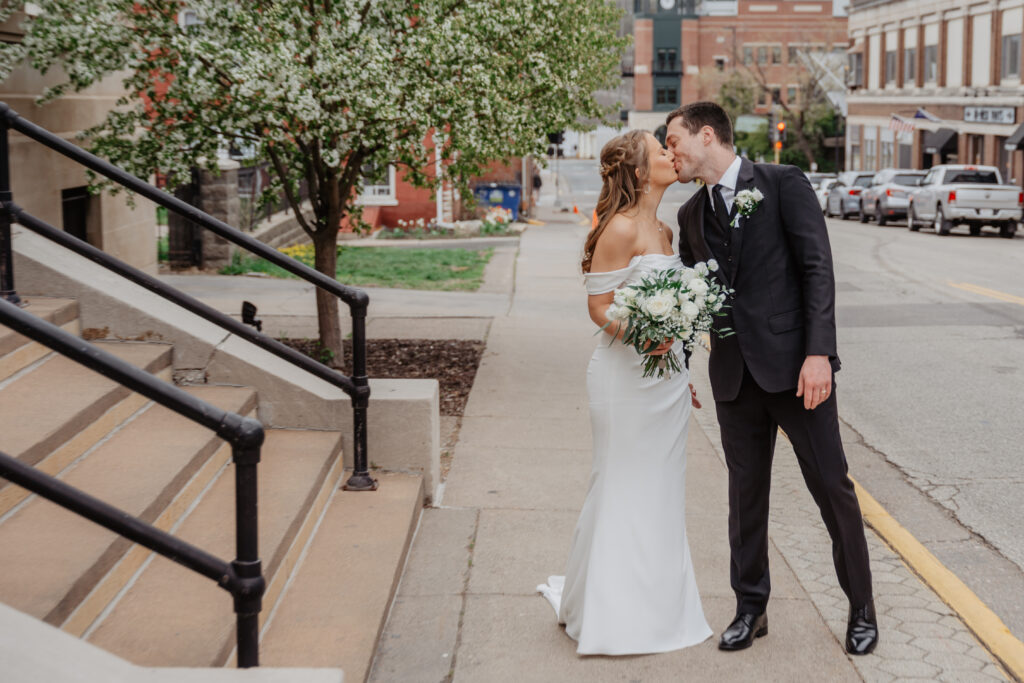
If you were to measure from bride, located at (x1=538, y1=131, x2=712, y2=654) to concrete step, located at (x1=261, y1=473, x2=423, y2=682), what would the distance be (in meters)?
0.84

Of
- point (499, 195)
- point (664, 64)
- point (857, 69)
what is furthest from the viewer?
point (664, 64)

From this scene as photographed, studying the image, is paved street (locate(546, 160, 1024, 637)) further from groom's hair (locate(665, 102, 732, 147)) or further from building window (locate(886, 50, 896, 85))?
building window (locate(886, 50, 896, 85))

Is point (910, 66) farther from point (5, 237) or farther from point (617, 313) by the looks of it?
point (617, 313)

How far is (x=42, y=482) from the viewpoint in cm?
318

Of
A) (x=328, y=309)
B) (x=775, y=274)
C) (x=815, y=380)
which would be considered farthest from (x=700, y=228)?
(x=328, y=309)

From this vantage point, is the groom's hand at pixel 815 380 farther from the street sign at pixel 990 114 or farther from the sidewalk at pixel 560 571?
the street sign at pixel 990 114

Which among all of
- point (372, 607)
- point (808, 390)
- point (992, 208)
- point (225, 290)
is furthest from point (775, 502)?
point (992, 208)

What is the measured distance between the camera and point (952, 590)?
534cm

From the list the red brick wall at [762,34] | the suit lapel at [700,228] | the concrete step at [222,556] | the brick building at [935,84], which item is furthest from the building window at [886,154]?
the suit lapel at [700,228]

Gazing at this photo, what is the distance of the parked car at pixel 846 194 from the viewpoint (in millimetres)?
42156

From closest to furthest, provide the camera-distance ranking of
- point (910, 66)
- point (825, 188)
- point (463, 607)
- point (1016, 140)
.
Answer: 1. point (463, 607)
2. point (1016, 140)
3. point (825, 188)
4. point (910, 66)

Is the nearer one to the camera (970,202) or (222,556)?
(222,556)

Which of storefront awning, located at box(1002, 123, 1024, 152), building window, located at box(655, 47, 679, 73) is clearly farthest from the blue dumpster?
building window, located at box(655, 47, 679, 73)

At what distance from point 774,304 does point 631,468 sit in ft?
2.83
